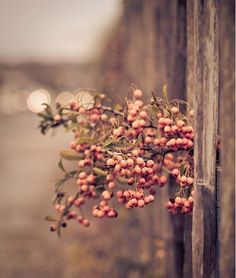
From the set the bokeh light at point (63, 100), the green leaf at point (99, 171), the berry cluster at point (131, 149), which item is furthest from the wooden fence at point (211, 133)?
the bokeh light at point (63, 100)

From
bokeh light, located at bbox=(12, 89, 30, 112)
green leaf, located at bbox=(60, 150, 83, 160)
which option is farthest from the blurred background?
bokeh light, located at bbox=(12, 89, 30, 112)

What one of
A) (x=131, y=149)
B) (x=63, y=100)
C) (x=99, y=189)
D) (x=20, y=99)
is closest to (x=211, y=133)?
(x=131, y=149)

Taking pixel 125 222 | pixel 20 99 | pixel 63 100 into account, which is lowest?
pixel 125 222

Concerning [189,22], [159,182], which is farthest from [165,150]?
[189,22]

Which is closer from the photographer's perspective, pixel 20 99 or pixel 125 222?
pixel 125 222

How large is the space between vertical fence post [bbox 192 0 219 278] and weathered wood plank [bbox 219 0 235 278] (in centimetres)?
11

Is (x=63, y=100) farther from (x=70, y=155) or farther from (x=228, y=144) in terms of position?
(x=228, y=144)

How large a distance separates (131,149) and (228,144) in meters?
0.44

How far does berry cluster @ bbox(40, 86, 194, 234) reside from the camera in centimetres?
175

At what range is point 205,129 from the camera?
165 cm

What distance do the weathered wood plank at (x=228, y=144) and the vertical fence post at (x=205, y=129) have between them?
11cm

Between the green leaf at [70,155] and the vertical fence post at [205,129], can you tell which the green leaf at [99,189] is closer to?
the green leaf at [70,155]

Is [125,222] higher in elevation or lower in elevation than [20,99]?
lower


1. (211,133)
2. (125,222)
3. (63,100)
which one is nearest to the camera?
(211,133)
